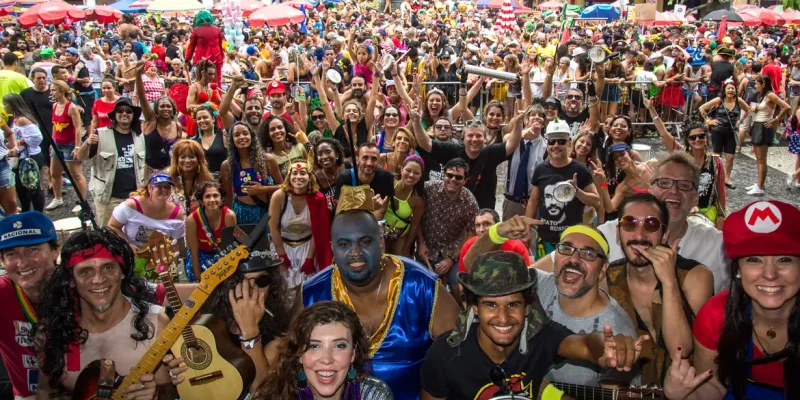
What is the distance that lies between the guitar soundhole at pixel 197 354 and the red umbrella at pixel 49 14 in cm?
2302

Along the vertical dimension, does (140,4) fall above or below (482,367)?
above

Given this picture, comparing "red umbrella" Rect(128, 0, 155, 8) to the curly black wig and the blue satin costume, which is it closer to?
the curly black wig

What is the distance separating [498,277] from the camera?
2.93m

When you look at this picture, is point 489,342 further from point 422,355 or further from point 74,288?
point 74,288

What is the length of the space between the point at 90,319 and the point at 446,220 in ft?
9.61

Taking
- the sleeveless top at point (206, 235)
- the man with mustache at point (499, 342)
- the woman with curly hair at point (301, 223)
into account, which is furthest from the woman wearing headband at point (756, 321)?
the sleeveless top at point (206, 235)

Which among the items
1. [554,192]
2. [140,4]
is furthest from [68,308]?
[140,4]

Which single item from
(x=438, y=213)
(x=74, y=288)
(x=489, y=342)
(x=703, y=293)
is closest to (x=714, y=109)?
(x=438, y=213)

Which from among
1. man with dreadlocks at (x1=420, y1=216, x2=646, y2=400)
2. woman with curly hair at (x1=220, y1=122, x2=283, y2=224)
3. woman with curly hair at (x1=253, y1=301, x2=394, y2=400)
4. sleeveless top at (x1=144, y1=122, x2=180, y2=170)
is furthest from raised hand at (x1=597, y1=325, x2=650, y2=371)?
sleeveless top at (x1=144, y1=122, x2=180, y2=170)

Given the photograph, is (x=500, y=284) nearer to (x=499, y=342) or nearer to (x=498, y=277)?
(x=498, y=277)

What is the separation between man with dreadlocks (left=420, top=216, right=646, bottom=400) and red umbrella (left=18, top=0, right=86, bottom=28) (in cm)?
2385

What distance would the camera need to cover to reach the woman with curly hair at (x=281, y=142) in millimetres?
6555

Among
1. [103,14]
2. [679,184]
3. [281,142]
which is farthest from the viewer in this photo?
[103,14]

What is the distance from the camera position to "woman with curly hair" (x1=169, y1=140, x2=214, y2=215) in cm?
577
